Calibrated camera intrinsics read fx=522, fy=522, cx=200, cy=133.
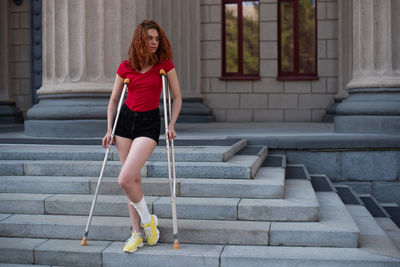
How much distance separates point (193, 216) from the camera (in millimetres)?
4969

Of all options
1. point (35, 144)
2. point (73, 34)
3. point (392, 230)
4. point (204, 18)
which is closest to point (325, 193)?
point (392, 230)

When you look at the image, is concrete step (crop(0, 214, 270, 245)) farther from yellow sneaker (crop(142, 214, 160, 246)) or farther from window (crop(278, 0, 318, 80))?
window (crop(278, 0, 318, 80))

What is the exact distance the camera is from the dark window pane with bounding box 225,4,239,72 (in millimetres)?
13484

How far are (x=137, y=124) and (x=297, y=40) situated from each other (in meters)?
9.67

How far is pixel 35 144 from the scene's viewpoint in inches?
286

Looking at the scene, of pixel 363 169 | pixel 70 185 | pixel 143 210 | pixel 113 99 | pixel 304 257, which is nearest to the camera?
pixel 304 257

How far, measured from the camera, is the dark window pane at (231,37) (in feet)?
44.2

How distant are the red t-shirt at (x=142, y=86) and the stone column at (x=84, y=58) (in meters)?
3.81

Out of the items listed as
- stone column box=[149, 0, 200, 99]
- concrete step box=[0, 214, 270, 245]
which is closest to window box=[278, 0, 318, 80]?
stone column box=[149, 0, 200, 99]

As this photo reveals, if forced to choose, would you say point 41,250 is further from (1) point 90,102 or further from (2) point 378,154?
(2) point 378,154

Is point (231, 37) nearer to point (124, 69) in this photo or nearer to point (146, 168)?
point (146, 168)

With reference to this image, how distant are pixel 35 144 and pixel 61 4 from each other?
239 centimetres

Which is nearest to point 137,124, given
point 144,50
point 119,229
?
point 144,50

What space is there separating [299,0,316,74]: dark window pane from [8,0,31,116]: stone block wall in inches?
276
